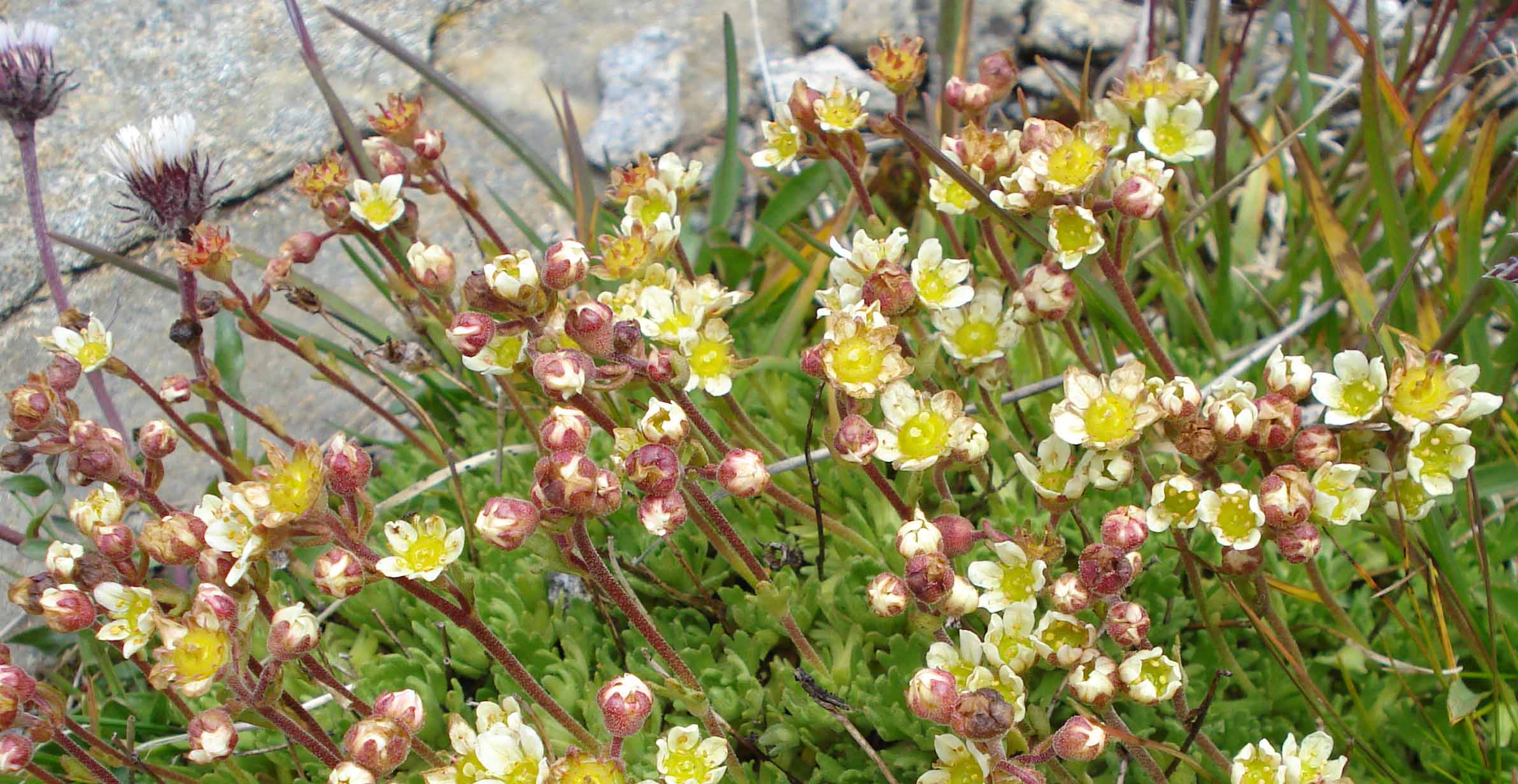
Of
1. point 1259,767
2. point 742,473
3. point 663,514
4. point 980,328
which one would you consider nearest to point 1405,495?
point 1259,767

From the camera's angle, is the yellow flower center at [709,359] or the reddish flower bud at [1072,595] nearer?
the reddish flower bud at [1072,595]

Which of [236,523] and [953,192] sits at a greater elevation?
[953,192]

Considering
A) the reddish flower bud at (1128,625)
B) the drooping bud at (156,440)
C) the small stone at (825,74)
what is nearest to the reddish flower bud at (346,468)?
the drooping bud at (156,440)

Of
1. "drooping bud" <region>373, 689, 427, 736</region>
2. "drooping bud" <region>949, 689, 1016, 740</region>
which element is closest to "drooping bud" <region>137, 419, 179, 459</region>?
"drooping bud" <region>373, 689, 427, 736</region>

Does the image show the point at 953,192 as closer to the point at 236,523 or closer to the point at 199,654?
the point at 236,523

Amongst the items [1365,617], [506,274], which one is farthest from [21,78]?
[1365,617]

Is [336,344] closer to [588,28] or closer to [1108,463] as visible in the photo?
[588,28]

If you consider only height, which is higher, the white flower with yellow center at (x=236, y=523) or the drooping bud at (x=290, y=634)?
the white flower with yellow center at (x=236, y=523)

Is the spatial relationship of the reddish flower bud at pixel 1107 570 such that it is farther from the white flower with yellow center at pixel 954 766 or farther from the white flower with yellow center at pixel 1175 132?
the white flower with yellow center at pixel 1175 132
